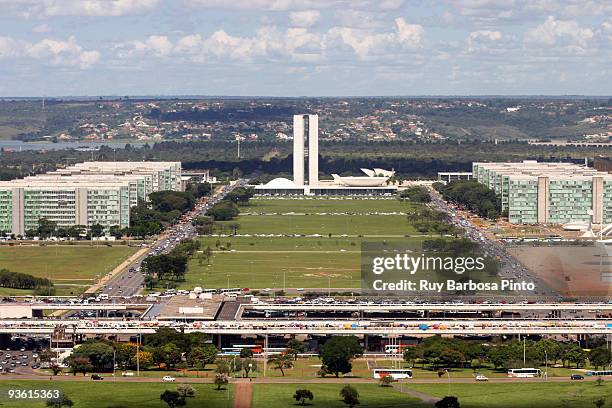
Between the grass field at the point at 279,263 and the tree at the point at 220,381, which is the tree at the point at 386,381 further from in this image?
the grass field at the point at 279,263

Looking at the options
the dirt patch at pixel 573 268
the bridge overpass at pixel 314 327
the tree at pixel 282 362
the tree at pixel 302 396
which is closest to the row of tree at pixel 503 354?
the bridge overpass at pixel 314 327

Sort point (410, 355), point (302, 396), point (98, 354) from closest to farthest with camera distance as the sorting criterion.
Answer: point (302, 396), point (98, 354), point (410, 355)

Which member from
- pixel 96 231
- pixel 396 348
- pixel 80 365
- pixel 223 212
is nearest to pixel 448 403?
pixel 396 348

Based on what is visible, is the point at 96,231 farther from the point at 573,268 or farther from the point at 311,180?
the point at 311,180

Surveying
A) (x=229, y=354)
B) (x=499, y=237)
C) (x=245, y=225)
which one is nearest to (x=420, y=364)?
(x=229, y=354)

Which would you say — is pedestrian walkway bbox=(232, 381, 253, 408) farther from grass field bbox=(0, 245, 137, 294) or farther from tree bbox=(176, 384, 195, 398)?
grass field bbox=(0, 245, 137, 294)

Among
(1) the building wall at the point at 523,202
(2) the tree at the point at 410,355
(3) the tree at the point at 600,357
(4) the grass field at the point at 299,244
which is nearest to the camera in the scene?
(3) the tree at the point at 600,357
